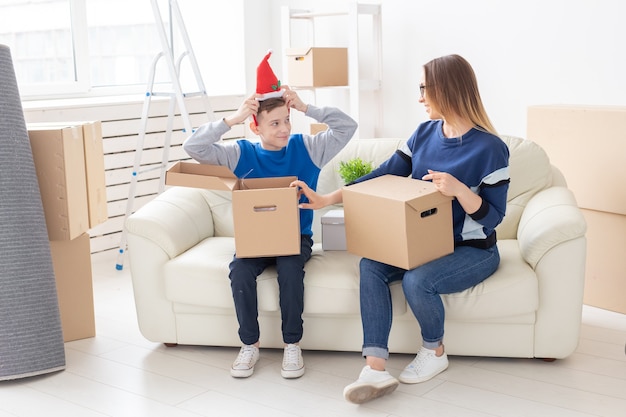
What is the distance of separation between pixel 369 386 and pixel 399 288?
382 millimetres

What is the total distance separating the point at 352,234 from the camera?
2717mm

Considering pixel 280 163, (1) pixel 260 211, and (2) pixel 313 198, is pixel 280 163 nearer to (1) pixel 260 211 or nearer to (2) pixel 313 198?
(2) pixel 313 198

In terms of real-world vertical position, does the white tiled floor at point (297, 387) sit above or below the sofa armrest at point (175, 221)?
below

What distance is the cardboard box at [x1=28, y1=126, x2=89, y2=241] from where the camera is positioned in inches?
115

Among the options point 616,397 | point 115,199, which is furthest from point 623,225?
point 115,199

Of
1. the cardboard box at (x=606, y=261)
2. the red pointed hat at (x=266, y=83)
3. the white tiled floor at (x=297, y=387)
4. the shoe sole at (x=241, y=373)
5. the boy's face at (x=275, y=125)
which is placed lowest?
the white tiled floor at (x=297, y=387)

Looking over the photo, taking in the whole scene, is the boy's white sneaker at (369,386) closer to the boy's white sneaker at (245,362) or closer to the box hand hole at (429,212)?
the boy's white sneaker at (245,362)

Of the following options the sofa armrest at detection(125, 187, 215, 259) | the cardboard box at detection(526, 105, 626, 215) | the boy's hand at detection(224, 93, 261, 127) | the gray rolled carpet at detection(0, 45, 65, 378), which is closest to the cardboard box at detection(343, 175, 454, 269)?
the boy's hand at detection(224, 93, 261, 127)

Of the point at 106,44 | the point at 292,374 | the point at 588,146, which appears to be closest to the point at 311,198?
the point at 292,374

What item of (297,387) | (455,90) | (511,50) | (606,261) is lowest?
(297,387)

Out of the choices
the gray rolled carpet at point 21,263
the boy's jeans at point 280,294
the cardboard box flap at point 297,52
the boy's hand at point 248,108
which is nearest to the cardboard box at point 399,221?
the boy's jeans at point 280,294

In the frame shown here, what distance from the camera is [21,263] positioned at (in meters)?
2.77

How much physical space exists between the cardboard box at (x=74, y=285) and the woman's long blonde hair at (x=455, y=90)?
143 centimetres

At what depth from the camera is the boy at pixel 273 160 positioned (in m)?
2.72
